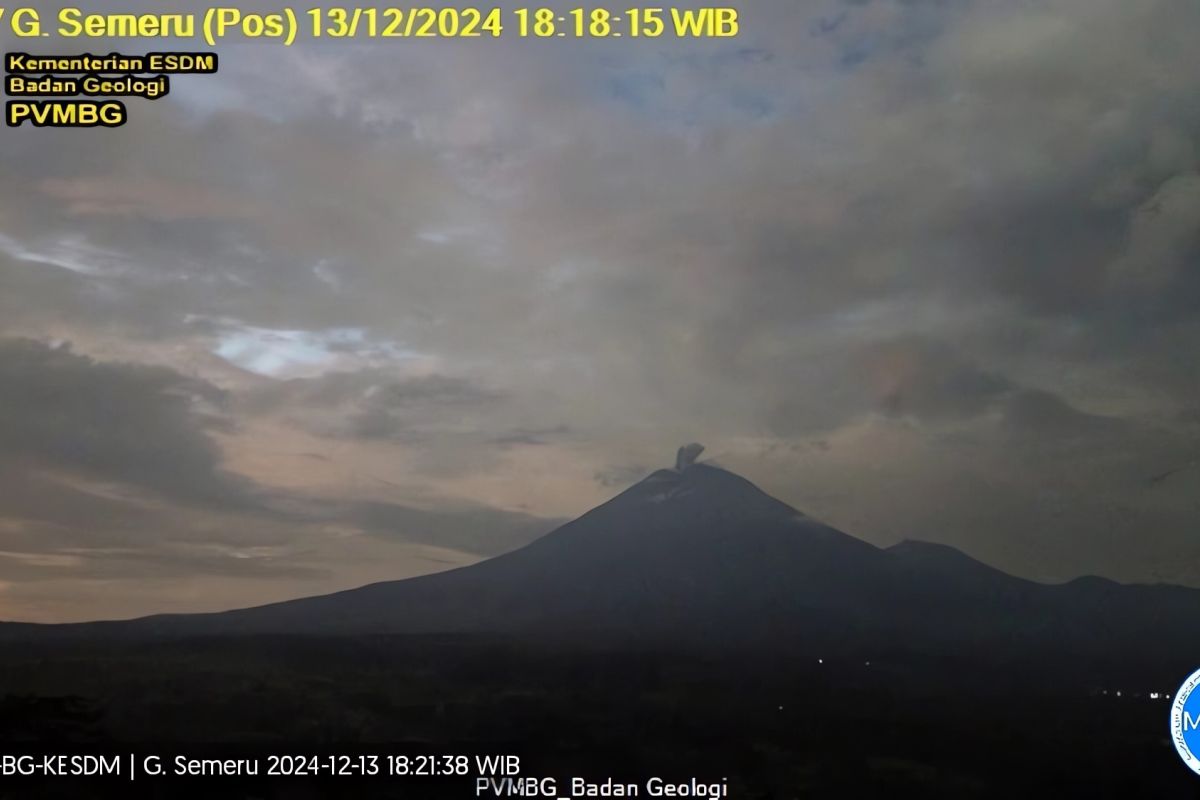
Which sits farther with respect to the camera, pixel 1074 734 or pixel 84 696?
pixel 1074 734

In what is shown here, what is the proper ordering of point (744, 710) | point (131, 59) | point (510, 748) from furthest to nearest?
point (744, 710), point (510, 748), point (131, 59)

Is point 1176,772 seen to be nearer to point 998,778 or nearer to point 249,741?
point 998,778

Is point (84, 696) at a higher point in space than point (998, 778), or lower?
higher

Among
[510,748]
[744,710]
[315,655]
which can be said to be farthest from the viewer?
[315,655]

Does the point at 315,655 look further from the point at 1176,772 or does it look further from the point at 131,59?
the point at 1176,772

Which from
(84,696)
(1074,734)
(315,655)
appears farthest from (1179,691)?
(84,696)

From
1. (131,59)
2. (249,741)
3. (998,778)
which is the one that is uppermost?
(131,59)

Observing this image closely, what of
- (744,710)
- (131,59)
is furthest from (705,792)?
(131,59)
